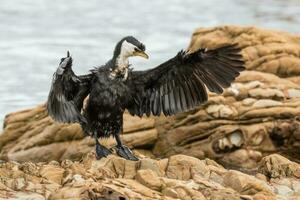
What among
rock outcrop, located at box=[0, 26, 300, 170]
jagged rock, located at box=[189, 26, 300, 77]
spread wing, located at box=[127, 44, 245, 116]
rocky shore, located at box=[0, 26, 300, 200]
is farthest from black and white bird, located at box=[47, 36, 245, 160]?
jagged rock, located at box=[189, 26, 300, 77]

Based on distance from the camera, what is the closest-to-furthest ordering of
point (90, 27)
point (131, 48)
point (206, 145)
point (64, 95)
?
point (64, 95) → point (131, 48) → point (206, 145) → point (90, 27)

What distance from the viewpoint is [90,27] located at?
4225 cm

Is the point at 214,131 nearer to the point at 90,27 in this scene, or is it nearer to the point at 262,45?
the point at 262,45

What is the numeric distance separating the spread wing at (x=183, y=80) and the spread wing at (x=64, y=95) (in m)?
0.97

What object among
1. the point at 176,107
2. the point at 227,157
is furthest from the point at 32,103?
the point at 176,107

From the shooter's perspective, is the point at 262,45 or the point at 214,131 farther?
the point at 262,45

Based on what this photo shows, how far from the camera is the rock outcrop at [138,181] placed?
41.3ft

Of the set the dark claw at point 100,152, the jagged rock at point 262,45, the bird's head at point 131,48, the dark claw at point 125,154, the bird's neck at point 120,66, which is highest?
the bird's head at point 131,48

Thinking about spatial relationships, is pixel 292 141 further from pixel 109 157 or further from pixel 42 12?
pixel 42 12

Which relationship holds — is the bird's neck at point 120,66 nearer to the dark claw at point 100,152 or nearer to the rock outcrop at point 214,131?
the dark claw at point 100,152

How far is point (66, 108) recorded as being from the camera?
14094 millimetres

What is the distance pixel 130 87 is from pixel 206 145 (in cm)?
616

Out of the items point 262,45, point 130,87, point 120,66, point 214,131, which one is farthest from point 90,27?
point 120,66

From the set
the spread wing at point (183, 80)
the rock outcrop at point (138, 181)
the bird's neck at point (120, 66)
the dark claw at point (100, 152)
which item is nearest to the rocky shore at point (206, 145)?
the rock outcrop at point (138, 181)
